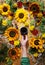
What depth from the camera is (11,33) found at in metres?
1.82

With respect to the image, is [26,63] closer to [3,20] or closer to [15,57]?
[15,57]

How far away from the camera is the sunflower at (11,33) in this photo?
1825 mm

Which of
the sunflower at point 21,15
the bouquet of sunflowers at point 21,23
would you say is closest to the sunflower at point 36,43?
the bouquet of sunflowers at point 21,23

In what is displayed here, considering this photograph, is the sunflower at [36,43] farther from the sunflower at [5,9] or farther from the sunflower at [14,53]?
the sunflower at [5,9]

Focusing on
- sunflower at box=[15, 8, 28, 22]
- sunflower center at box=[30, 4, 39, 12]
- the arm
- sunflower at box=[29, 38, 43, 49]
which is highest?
sunflower center at box=[30, 4, 39, 12]

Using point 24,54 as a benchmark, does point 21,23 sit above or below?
above

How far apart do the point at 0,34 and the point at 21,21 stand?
0.15 meters

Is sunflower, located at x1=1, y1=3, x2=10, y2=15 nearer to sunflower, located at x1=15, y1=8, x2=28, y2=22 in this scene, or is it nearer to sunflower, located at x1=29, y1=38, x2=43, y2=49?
sunflower, located at x1=15, y1=8, x2=28, y2=22

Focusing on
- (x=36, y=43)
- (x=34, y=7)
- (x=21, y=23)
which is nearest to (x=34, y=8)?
(x=34, y=7)

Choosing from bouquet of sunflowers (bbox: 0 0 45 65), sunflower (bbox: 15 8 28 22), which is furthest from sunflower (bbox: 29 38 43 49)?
sunflower (bbox: 15 8 28 22)

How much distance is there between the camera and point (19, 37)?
1844 mm

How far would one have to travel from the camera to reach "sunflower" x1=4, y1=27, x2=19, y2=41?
1825 millimetres

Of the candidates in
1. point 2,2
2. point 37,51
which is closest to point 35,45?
point 37,51

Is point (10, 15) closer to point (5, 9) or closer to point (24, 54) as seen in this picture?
point (5, 9)
